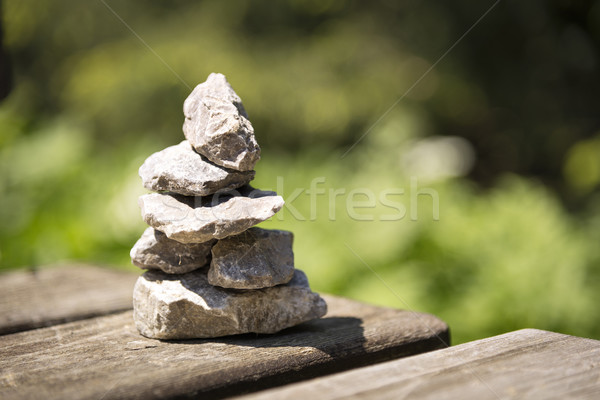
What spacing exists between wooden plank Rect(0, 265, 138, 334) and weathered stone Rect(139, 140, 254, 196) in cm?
66

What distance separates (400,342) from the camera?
1600 millimetres

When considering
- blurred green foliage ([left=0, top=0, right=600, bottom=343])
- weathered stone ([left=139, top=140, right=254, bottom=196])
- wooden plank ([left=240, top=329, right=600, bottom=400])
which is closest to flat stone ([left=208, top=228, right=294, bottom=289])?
weathered stone ([left=139, top=140, right=254, bottom=196])

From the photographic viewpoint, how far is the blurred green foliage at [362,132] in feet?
12.3

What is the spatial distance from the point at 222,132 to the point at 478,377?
2.84ft

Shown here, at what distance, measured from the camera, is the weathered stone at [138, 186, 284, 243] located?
1.44 metres

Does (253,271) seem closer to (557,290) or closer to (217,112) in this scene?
(217,112)

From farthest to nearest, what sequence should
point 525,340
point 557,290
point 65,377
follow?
point 557,290 < point 525,340 < point 65,377

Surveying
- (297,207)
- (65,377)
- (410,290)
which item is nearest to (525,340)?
(65,377)

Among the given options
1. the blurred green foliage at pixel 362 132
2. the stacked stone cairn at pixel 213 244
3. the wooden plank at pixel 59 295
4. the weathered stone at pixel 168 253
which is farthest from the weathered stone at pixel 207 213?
the blurred green foliage at pixel 362 132

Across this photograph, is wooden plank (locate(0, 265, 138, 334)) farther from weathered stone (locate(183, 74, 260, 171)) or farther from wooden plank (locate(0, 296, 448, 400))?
weathered stone (locate(183, 74, 260, 171))

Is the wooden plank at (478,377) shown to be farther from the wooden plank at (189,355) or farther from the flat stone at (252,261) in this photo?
the flat stone at (252,261)

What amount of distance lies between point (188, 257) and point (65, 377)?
1.53 feet

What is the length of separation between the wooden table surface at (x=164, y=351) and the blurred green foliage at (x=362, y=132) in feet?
5.84

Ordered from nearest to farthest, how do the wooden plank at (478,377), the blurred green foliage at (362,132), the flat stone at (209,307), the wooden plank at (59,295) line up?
the wooden plank at (478,377) < the flat stone at (209,307) < the wooden plank at (59,295) < the blurred green foliage at (362,132)
